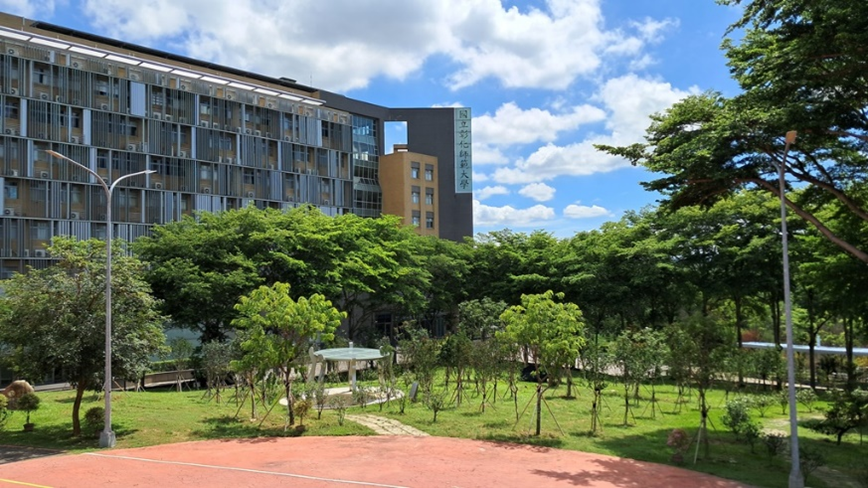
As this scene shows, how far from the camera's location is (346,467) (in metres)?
15.2

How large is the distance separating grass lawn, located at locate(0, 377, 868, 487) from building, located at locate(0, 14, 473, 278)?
14369 mm

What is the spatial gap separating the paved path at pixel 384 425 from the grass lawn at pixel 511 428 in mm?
336

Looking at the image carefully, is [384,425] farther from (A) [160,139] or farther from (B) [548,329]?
(A) [160,139]

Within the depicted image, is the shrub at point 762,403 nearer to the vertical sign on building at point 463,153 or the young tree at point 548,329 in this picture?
the young tree at point 548,329

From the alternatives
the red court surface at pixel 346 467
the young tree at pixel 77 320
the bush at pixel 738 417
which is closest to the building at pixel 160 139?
the young tree at pixel 77 320

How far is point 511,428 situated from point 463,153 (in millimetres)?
46589

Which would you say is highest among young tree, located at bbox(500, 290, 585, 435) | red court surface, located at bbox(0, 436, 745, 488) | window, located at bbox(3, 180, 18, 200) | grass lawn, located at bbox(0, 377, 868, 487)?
window, located at bbox(3, 180, 18, 200)

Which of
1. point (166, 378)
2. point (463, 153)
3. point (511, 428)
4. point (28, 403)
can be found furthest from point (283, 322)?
point (463, 153)

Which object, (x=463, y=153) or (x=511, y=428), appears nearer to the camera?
(x=511, y=428)

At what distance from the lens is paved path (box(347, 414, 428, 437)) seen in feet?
63.5

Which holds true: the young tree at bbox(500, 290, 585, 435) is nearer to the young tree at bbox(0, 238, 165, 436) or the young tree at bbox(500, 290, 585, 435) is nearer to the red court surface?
the red court surface

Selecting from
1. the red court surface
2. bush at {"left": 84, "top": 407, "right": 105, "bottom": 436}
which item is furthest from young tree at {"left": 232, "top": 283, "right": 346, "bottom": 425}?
bush at {"left": 84, "top": 407, "right": 105, "bottom": 436}

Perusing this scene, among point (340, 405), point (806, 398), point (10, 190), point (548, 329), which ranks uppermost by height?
point (10, 190)

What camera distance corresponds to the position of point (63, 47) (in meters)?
41.2
